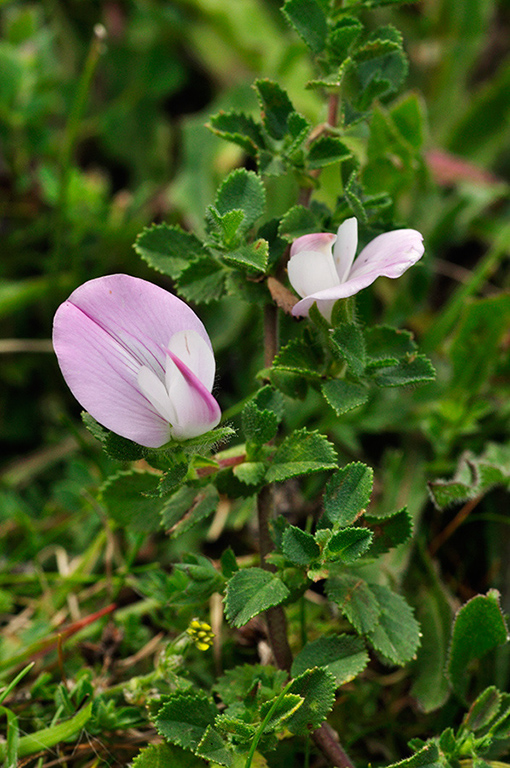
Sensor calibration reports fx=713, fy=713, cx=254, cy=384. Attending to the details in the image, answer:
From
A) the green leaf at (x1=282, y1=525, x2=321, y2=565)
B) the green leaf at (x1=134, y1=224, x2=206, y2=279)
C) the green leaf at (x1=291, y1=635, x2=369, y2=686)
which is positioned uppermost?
the green leaf at (x1=134, y1=224, x2=206, y2=279)

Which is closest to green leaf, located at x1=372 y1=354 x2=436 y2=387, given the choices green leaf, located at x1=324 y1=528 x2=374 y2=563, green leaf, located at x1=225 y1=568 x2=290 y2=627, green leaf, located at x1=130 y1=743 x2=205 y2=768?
green leaf, located at x1=324 y1=528 x2=374 y2=563

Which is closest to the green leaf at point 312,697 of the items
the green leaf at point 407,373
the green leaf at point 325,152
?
the green leaf at point 407,373

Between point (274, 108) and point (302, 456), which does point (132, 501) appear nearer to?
point (302, 456)

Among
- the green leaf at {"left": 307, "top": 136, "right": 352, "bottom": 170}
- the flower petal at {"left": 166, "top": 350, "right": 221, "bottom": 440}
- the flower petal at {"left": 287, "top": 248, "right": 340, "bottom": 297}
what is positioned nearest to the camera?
the flower petal at {"left": 166, "top": 350, "right": 221, "bottom": 440}

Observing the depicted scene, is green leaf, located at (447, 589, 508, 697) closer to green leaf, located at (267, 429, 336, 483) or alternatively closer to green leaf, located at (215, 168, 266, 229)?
green leaf, located at (267, 429, 336, 483)

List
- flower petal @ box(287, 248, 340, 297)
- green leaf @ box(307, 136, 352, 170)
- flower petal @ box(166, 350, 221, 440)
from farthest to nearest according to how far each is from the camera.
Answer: green leaf @ box(307, 136, 352, 170) → flower petal @ box(287, 248, 340, 297) → flower petal @ box(166, 350, 221, 440)

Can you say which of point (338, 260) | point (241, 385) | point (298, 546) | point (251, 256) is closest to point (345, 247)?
point (338, 260)
